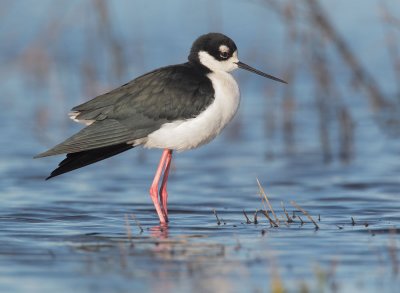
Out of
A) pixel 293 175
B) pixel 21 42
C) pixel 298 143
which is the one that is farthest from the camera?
pixel 21 42

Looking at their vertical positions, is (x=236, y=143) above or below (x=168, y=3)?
below

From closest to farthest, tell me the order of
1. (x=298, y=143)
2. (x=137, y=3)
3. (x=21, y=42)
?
(x=298, y=143) → (x=21, y=42) → (x=137, y=3)

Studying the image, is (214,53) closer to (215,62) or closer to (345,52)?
(215,62)

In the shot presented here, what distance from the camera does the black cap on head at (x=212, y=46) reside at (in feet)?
26.4

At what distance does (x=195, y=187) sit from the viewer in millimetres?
9641

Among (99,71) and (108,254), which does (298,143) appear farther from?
(108,254)

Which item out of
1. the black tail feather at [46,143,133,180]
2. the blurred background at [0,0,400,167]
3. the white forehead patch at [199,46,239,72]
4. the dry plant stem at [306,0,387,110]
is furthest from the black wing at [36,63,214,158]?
the dry plant stem at [306,0,387,110]

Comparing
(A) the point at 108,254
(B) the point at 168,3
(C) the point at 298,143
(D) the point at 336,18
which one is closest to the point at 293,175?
(C) the point at 298,143

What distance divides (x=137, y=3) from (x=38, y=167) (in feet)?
22.7

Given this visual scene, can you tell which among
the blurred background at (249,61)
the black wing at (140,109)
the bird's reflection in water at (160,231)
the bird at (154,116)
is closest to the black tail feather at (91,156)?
the bird at (154,116)

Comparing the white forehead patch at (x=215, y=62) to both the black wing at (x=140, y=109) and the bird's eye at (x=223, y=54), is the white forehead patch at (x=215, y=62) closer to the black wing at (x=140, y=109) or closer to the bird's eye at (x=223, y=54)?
the bird's eye at (x=223, y=54)

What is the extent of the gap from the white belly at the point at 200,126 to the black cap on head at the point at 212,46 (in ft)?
1.35

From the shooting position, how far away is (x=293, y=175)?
33.0ft

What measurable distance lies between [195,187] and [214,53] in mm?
1936
